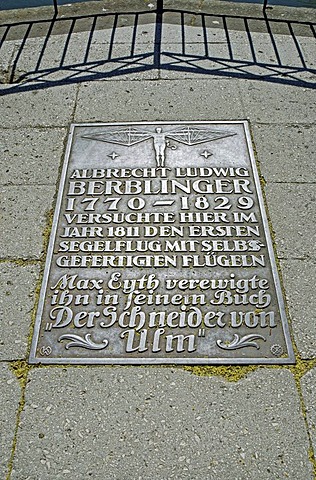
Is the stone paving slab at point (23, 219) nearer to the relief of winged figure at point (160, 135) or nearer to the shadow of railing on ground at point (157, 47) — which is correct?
the relief of winged figure at point (160, 135)

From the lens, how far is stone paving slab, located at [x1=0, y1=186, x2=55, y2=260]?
151 inches

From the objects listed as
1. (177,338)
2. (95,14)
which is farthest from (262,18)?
(177,338)

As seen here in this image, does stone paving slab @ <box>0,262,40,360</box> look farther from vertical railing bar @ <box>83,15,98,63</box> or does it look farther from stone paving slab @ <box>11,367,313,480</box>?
vertical railing bar @ <box>83,15,98,63</box>

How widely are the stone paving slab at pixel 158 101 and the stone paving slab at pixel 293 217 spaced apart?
990 millimetres

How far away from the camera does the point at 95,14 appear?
6.35m

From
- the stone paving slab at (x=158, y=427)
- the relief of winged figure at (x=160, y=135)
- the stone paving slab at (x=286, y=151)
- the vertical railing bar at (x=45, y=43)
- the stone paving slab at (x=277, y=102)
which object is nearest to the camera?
the stone paving slab at (x=158, y=427)

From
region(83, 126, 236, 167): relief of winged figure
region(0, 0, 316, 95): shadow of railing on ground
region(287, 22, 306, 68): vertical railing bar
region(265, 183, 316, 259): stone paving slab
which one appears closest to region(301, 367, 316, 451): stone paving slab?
region(265, 183, 316, 259): stone paving slab

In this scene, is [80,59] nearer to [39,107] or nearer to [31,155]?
[39,107]

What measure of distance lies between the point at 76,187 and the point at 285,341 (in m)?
1.92

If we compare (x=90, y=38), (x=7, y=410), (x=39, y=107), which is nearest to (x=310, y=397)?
(x=7, y=410)

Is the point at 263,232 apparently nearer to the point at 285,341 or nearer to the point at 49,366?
the point at 285,341

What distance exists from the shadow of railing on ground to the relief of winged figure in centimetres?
95

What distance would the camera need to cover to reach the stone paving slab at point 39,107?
192 inches

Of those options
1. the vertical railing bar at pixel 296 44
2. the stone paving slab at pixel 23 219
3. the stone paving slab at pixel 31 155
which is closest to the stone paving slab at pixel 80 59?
the stone paving slab at pixel 31 155
